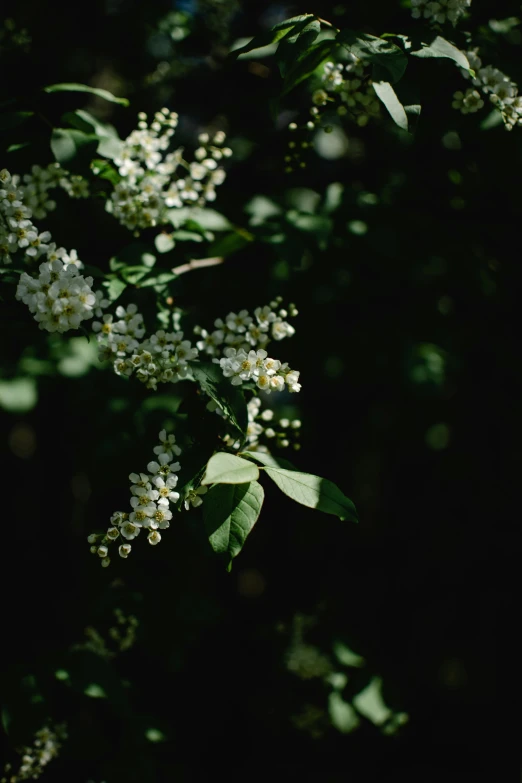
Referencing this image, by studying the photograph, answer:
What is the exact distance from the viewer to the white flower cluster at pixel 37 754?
6.77ft

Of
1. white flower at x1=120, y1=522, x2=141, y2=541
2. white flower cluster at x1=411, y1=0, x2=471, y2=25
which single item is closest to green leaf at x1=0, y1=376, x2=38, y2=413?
white flower at x1=120, y1=522, x2=141, y2=541

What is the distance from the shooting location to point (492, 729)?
11.1ft

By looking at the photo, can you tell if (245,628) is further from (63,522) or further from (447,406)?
(447,406)

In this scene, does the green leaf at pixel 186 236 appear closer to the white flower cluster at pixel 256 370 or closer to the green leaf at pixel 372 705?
the white flower cluster at pixel 256 370

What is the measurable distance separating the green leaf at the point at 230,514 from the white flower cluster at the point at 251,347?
0.30 m

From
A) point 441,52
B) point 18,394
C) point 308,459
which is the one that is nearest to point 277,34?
point 441,52

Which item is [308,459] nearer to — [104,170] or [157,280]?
[157,280]

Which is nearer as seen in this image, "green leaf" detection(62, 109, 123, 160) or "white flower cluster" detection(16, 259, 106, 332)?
"white flower cluster" detection(16, 259, 106, 332)

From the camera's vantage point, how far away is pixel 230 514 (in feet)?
4.39

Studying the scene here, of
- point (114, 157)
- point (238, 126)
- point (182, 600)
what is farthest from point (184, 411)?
point (238, 126)

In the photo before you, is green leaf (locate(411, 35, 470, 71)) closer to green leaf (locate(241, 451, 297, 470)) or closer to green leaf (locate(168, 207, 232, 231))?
green leaf (locate(168, 207, 232, 231))

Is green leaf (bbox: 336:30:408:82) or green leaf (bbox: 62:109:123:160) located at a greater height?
green leaf (bbox: 336:30:408:82)

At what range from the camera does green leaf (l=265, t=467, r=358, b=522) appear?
4.26 ft

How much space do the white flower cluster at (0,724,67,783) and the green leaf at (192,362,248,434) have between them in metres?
1.47
